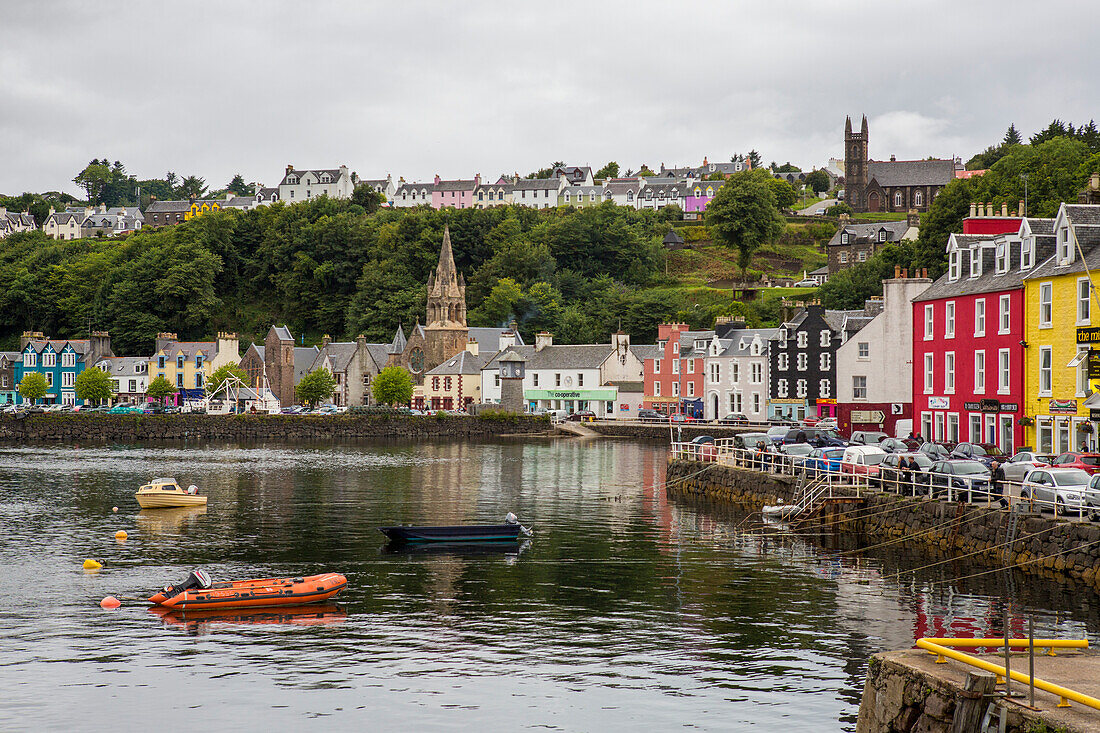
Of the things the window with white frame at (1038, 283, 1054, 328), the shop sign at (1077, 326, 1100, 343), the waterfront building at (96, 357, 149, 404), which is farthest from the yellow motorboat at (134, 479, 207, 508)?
the waterfront building at (96, 357, 149, 404)

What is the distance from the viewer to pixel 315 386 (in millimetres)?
124562

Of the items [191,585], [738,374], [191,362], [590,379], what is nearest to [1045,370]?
[191,585]

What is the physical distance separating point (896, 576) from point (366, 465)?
4974 centimetres

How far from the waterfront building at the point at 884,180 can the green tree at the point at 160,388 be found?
121 metres

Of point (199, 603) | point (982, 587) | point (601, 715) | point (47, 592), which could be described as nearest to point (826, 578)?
point (982, 587)

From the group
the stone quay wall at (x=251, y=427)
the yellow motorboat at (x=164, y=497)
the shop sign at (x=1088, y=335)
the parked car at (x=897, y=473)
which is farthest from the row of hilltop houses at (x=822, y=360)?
the yellow motorboat at (x=164, y=497)

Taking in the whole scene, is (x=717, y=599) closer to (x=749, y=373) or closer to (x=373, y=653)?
(x=373, y=653)

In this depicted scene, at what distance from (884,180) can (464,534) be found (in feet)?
541

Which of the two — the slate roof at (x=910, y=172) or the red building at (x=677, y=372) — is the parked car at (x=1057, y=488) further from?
the slate roof at (x=910, y=172)

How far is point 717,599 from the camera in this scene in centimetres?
2984

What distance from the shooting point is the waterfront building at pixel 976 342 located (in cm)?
4844

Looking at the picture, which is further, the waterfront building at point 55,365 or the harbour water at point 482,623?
the waterfront building at point 55,365

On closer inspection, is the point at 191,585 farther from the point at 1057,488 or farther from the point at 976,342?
the point at 976,342

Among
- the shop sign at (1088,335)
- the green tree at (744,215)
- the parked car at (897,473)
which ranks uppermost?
the green tree at (744,215)
